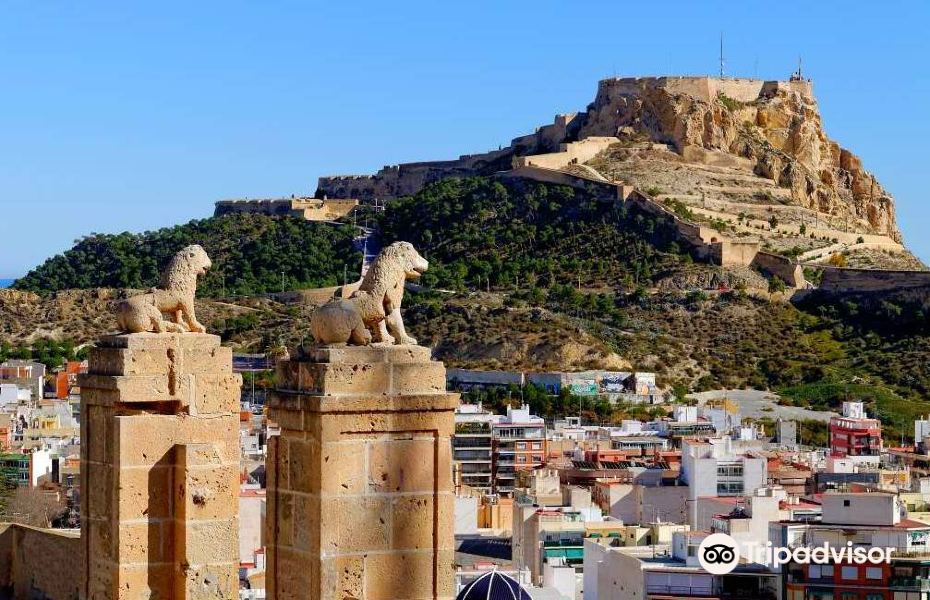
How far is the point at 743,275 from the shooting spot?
6712cm

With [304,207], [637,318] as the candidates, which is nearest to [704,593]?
[637,318]

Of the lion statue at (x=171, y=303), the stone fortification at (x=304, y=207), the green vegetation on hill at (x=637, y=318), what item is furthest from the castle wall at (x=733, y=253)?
the lion statue at (x=171, y=303)

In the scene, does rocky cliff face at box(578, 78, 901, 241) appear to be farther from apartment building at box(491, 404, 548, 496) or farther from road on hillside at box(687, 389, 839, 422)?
apartment building at box(491, 404, 548, 496)

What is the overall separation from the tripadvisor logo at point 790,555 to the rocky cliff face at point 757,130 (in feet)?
184

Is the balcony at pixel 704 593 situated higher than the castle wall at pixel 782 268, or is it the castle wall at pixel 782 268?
the castle wall at pixel 782 268

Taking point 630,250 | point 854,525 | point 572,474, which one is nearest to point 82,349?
point 630,250

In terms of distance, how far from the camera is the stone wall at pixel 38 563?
8.88m

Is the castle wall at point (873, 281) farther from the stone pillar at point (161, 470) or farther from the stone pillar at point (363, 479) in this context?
the stone pillar at point (363, 479)

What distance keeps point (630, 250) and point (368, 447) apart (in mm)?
64138

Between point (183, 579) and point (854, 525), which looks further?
point (854, 525)

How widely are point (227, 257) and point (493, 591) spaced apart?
67210 mm

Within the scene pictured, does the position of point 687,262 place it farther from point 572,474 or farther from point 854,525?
point 854,525

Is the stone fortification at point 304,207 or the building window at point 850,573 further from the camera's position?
the stone fortification at point 304,207

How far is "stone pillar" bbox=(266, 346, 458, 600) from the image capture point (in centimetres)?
642
